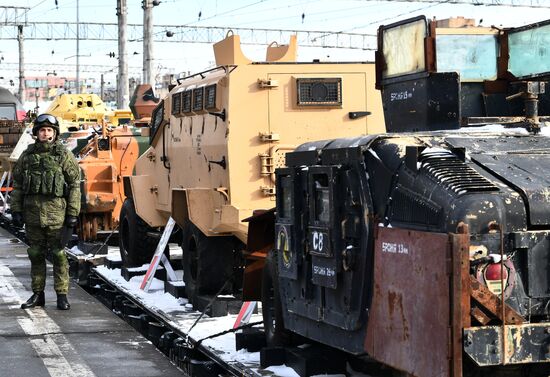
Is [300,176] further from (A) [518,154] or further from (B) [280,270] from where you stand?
(A) [518,154]

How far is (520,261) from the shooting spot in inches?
250

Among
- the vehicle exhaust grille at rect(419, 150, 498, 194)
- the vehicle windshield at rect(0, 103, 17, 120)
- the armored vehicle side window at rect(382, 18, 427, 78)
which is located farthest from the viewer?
→ the vehicle windshield at rect(0, 103, 17, 120)

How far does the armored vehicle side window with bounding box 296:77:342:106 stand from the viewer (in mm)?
12094

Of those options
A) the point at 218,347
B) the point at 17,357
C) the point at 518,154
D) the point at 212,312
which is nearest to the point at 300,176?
the point at 518,154

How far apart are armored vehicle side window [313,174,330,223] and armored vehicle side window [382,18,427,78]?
135 centimetres

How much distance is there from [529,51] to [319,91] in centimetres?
358

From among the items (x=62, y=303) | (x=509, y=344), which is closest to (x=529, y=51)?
(x=509, y=344)

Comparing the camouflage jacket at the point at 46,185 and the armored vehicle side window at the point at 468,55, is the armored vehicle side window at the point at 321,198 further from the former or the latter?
the camouflage jacket at the point at 46,185

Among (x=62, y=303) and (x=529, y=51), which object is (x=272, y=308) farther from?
(x=62, y=303)

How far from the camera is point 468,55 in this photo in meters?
8.89

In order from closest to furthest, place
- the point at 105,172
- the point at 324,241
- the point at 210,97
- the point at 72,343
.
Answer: the point at 324,241 → the point at 72,343 → the point at 210,97 → the point at 105,172

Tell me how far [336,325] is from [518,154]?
1495 mm

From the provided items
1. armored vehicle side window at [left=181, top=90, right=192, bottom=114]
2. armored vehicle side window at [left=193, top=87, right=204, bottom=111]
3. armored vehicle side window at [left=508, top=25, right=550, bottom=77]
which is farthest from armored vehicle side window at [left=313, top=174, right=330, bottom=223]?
armored vehicle side window at [left=181, top=90, right=192, bottom=114]

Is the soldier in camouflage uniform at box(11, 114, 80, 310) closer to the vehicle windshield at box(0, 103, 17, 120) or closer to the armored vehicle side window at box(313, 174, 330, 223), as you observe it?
the armored vehicle side window at box(313, 174, 330, 223)
